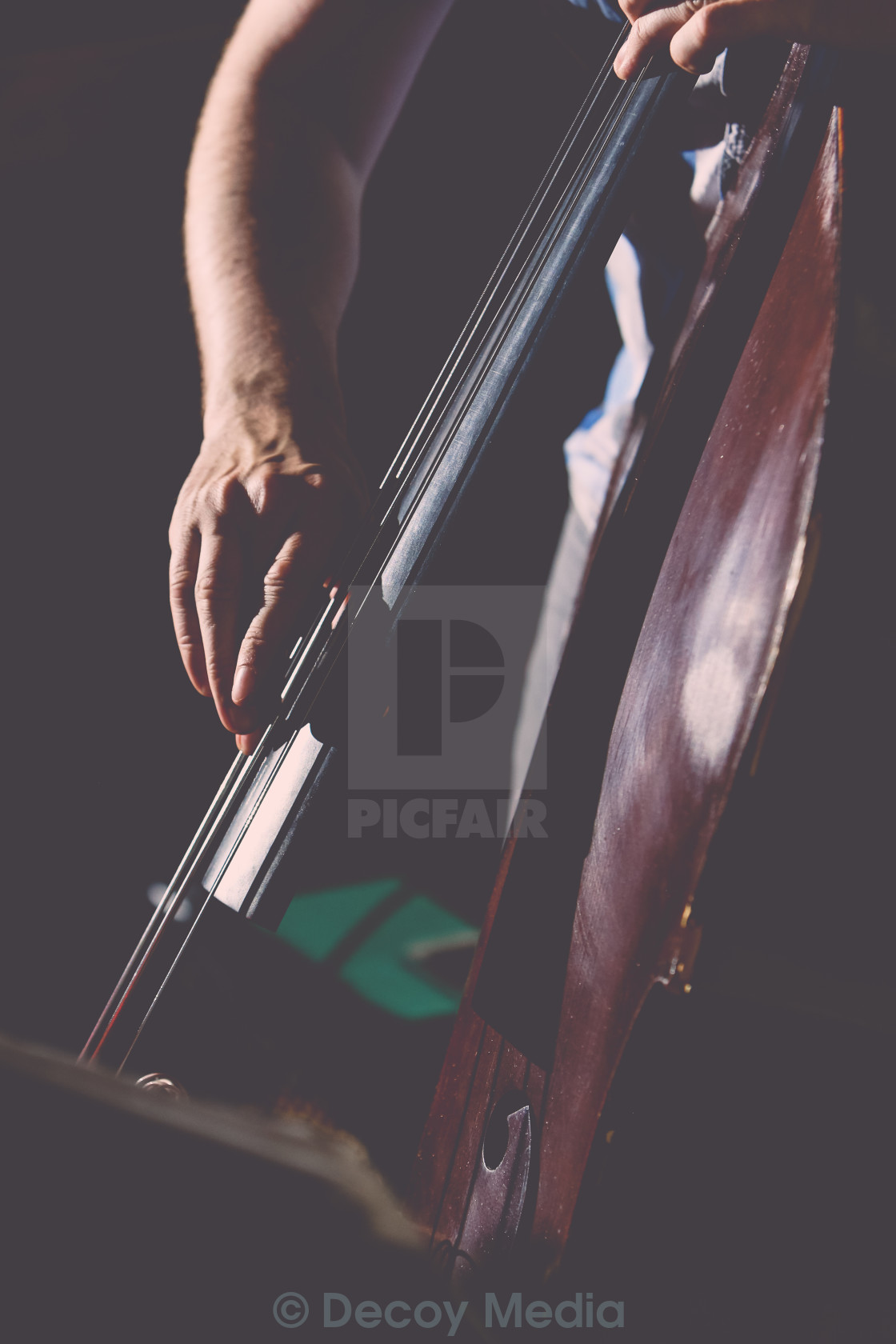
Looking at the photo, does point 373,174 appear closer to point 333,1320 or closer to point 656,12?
point 656,12

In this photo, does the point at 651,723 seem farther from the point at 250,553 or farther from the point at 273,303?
the point at 273,303

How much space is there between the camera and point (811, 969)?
25 centimetres

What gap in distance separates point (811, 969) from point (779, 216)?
38 centimetres

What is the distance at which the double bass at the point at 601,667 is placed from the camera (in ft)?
0.74

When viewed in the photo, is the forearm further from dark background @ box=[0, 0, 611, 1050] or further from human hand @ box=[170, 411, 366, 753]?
dark background @ box=[0, 0, 611, 1050]

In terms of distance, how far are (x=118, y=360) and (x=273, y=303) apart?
538mm

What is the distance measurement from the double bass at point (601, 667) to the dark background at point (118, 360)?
534 millimetres

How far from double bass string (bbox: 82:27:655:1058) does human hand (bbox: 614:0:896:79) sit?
0.13 meters

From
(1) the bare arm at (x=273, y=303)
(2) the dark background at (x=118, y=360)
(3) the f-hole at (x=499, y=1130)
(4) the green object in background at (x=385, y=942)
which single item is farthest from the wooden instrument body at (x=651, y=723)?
(2) the dark background at (x=118, y=360)

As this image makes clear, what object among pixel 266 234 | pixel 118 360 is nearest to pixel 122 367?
pixel 118 360

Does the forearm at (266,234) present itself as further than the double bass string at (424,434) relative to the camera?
Yes

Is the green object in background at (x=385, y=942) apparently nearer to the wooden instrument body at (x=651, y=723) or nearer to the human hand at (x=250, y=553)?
the wooden instrument body at (x=651, y=723)

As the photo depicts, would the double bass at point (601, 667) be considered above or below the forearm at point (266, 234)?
below

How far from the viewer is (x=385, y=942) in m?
1.03
